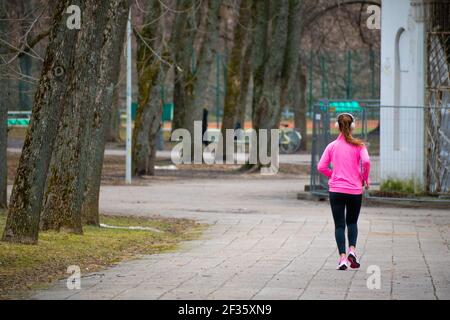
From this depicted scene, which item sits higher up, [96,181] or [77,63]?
[77,63]

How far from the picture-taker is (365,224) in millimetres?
19141

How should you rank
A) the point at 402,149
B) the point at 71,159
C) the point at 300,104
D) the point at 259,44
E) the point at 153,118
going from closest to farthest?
the point at 71,159 → the point at 402,149 → the point at 153,118 → the point at 259,44 → the point at 300,104

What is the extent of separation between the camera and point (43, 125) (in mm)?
13930

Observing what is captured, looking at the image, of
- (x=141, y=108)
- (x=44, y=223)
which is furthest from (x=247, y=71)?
(x=44, y=223)

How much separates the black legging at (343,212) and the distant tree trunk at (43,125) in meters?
3.30

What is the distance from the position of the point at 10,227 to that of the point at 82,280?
8.87ft

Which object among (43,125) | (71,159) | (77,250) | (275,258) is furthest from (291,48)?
(43,125)

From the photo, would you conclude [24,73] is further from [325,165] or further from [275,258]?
[325,165]

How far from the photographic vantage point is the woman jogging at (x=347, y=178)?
42.6 feet

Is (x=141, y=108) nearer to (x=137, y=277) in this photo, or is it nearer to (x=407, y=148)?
(x=407, y=148)

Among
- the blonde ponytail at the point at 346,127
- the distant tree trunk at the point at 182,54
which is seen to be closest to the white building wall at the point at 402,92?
the distant tree trunk at the point at 182,54

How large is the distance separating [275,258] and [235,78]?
91.3 ft

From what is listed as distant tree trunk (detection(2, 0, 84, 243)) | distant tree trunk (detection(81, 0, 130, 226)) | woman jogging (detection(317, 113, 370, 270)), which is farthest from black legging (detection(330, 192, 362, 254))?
distant tree trunk (detection(81, 0, 130, 226))
